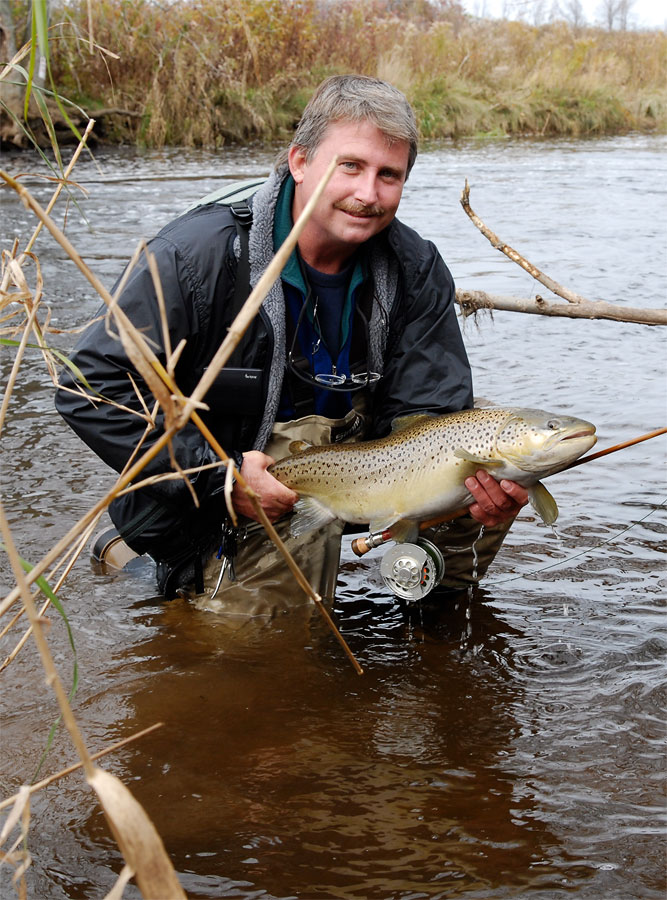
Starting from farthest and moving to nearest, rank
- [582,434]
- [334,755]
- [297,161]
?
[297,161] < [582,434] < [334,755]

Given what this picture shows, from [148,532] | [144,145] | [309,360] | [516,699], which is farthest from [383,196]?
[144,145]

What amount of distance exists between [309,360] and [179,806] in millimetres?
1538

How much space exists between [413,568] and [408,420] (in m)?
0.49

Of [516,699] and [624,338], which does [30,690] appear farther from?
[624,338]

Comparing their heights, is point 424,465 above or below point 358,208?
below

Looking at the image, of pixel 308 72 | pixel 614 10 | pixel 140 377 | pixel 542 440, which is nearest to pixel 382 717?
pixel 542 440

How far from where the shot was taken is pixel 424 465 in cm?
321

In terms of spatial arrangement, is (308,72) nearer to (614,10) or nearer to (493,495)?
(493,495)

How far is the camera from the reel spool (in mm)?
3408

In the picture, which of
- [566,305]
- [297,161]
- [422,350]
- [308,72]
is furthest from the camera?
[308,72]

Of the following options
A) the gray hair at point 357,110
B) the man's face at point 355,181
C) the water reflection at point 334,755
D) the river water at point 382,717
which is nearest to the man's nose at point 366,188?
the man's face at point 355,181

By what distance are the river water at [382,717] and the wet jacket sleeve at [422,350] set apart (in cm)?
76

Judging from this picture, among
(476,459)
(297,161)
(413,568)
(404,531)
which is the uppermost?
(297,161)

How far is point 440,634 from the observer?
353 cm
